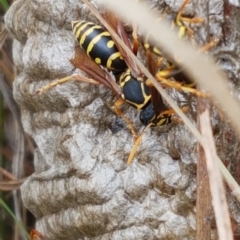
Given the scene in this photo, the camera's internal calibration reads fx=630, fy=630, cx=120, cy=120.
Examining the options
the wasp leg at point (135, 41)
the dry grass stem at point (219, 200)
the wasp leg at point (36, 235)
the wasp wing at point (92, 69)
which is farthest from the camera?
the wasp leg at point (36, 235)

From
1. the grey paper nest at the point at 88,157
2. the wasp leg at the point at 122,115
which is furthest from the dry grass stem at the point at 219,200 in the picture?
the wasp leg at the point at 122,115

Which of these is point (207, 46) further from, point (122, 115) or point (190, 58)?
point (122, 115)

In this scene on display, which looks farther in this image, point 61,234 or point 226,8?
point 61,234

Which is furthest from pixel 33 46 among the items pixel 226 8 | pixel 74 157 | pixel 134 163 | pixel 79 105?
pixel 226 8

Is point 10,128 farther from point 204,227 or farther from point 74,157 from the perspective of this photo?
point 204,227

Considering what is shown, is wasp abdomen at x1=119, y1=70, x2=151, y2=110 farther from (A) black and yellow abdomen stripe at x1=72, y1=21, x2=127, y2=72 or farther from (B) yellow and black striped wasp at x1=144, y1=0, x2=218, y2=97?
(B) yellow and black striped wasp at x1=144, y1=0, x2=218, y2=97

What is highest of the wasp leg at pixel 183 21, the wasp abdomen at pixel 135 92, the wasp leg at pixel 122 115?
the wasp leg at pixel 183 21

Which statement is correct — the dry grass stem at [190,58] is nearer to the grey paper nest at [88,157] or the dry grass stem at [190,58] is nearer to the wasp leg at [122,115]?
the grey paper nest at [88,157]
